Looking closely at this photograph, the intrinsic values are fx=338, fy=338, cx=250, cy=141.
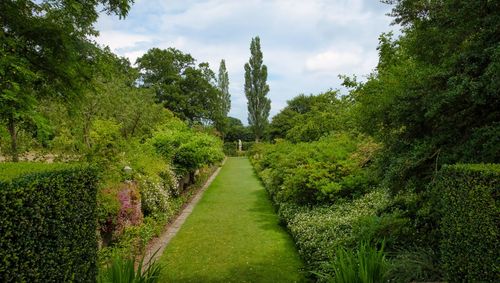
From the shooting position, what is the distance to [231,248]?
7848 mm

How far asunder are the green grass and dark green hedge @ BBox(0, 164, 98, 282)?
2249 mm

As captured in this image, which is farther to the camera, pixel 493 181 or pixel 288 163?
pixel 288 163

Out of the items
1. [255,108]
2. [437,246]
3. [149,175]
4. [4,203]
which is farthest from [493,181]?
[255,108]

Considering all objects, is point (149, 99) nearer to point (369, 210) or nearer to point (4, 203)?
point (369, 210)

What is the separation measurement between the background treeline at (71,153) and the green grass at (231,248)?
93 centimetres

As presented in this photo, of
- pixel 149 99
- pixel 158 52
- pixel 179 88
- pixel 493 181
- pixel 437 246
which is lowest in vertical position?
pixel 437 246

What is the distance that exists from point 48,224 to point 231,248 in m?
4.91

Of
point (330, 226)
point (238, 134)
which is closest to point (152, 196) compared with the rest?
point (330, 226)

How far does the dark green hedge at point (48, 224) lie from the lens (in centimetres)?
296

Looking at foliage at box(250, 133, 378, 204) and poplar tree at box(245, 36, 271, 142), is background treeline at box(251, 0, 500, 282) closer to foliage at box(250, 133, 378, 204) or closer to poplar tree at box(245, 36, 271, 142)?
foliage at box(250, 133, 378, 204)

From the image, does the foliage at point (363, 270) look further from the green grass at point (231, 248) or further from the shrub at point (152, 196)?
the shrub at point (152, 196)

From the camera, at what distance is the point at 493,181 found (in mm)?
2834

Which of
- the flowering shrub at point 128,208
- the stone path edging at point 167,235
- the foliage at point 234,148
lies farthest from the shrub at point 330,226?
the foliage at point 234,148

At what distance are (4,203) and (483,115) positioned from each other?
525cm
